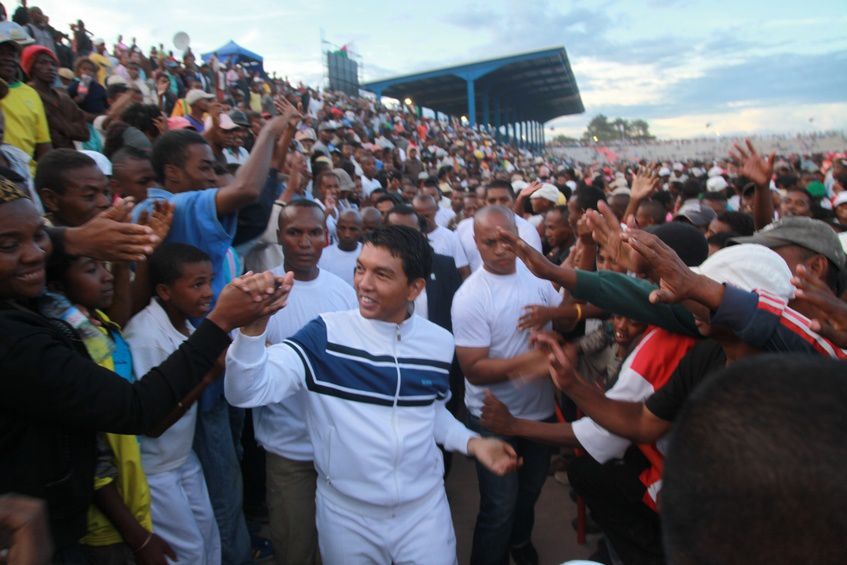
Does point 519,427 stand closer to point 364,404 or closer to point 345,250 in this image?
point 364,404

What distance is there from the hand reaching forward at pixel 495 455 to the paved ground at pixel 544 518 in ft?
5.59

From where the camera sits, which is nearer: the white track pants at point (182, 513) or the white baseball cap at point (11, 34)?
the white track pants at point (182, 513)

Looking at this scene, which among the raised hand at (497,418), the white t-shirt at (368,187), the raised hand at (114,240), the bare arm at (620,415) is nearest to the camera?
the raised hand at (114,240)

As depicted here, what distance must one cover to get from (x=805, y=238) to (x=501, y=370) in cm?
147

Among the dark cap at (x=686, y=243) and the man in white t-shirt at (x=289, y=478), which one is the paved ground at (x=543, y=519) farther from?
the dark cap at (x=686, y=243)

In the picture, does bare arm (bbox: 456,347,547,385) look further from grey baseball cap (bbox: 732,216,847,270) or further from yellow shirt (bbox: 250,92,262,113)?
yellow shirt (bbox: 250,92,262,113)

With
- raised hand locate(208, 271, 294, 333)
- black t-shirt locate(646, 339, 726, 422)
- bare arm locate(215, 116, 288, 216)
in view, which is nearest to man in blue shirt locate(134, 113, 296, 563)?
bare arm locate(215, 116, 288, 216)

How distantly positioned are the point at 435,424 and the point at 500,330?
0.85 meters

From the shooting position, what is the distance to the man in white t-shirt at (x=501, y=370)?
298cm

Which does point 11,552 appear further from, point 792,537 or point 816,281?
point 816,281

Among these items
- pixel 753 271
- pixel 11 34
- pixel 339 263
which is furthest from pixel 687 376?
pixel 11 34

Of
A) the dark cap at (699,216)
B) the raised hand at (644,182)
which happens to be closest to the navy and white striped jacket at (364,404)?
the raised hand at (644,182)

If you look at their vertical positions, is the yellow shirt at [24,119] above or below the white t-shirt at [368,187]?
above

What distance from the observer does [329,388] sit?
2225 mm
